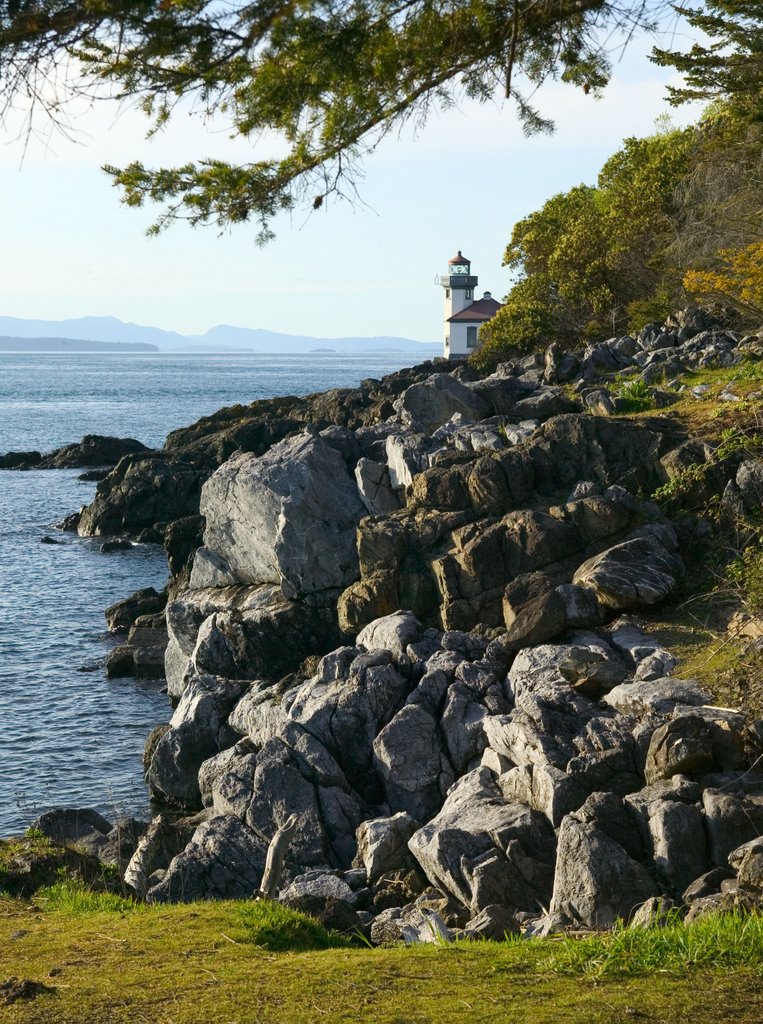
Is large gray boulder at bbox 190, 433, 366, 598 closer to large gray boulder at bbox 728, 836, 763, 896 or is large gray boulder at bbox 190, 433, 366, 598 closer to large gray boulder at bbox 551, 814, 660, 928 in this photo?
large gray boulder at bbox 551, 814, 660, 928

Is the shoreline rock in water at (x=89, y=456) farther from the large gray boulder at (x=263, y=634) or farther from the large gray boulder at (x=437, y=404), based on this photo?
the large gray boulder at (x=263, y=634)

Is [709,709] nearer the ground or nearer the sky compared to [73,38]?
nearer the ground

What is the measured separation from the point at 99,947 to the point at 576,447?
671 inches

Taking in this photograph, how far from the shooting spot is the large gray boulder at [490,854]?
12.6 m

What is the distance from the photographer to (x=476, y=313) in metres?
111

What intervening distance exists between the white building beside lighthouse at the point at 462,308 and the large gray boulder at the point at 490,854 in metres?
97.0

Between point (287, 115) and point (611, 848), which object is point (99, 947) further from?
point (287, 115)

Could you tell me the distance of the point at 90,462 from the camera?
268 ft

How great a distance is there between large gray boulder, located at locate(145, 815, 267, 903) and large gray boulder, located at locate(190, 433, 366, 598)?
9.76 meters

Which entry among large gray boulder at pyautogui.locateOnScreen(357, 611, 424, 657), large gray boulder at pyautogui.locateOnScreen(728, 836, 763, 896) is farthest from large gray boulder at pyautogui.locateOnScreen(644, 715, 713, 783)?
large gray boulder at pyautogui.locateOnScreen(357, 611, 424, 657)

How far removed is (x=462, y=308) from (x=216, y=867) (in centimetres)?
10301

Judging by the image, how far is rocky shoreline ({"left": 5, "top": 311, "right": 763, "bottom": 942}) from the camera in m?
12.6

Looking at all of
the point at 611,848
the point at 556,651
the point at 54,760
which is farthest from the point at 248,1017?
the point at 54,760

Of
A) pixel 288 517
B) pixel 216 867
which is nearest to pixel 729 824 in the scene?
pixel 216 867
